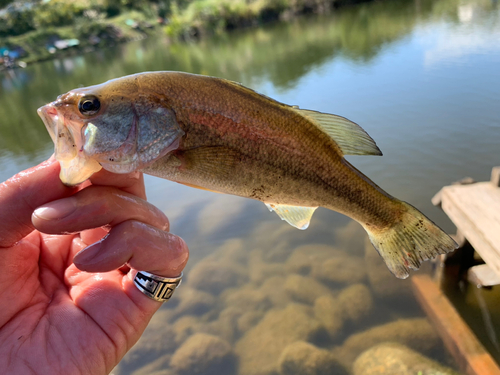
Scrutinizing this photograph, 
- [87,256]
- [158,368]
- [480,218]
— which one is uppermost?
[87,256]

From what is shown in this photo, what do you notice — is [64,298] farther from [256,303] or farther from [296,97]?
[296,97]

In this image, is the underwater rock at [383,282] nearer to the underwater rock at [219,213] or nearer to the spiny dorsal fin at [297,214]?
the underwater rock at [219,213]

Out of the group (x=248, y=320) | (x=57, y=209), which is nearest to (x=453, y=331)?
(x=248, y=320)

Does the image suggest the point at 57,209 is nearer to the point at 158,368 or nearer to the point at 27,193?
the point at 27,193

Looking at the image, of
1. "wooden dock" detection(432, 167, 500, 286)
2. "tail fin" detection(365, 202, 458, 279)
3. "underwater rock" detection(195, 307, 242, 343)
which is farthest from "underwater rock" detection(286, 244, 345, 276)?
"tail fin" detection(365, 202, 458, 279)

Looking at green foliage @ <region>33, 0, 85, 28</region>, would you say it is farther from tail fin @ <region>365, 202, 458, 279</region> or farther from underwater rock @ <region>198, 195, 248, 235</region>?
tail fin @ <region>365, 202, 458, 279</region>

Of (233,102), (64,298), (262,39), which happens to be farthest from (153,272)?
(262,39)
